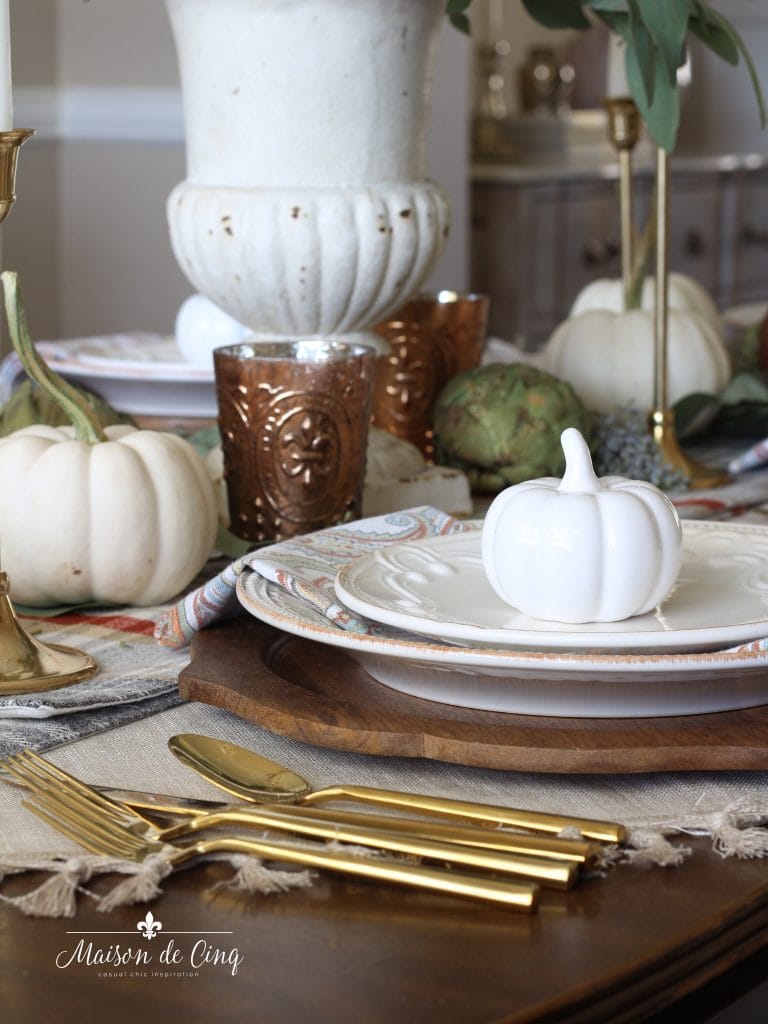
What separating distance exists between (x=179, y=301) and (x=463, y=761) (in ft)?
8.56

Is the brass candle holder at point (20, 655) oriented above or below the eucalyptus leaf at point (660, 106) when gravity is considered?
below

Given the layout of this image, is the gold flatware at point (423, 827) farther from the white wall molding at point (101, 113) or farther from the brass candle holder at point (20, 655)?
the white wall molding at point (101, 113)

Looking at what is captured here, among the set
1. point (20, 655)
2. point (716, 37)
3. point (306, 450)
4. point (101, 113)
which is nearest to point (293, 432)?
point (306, 450)

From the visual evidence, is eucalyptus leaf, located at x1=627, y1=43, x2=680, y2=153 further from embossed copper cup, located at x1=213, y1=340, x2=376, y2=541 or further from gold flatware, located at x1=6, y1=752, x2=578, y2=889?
gold flatware, located at x1=6, y1=752, x2=578, y2=889

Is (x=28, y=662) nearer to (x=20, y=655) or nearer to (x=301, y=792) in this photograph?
(x=20, y=655)

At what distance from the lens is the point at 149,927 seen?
41 centimetres

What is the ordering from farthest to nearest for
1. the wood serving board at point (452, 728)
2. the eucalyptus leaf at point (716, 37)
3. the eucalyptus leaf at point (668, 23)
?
the eucalyptus leaf at point (716, 37), the eucalyptus leaf at point (668, 23), the wood serving board at point (452, 728)

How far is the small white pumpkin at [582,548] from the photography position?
1.83ft

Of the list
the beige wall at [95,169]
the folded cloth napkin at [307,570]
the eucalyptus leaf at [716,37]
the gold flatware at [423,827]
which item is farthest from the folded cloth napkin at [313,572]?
the beige wall at [95,169]

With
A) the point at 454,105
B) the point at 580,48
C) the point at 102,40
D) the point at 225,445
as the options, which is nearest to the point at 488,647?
the point at 225,445

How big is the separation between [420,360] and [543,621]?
23.2 inches

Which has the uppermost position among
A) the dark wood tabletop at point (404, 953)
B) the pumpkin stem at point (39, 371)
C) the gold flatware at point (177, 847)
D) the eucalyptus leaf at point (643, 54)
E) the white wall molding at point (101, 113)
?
the white wall molding at point (101, 113)

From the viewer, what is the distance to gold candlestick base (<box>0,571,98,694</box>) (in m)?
0.63

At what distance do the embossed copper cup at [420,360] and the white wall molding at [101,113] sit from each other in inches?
71.5
